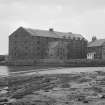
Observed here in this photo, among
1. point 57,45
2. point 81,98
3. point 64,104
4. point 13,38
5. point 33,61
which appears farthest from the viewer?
point 13,38

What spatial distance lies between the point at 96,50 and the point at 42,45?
21072 millimetres

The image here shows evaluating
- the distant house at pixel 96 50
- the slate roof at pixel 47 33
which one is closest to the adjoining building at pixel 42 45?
the slate roof at pixel 47 33

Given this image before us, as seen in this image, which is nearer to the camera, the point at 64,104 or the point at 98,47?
the point at 64,104

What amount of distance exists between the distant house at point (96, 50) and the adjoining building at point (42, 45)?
2157 millimetres

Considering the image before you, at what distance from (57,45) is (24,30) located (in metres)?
14.3

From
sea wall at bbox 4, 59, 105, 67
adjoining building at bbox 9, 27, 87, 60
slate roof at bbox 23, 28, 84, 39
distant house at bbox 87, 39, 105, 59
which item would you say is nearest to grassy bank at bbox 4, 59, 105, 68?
sea wall at bbox 4, 59, 105, 67

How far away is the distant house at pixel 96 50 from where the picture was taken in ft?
319

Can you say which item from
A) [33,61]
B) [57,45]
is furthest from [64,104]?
[57,45]

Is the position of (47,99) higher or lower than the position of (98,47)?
lower

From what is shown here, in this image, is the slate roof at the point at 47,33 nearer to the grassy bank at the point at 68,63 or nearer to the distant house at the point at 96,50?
the distant house at the point at 96,50

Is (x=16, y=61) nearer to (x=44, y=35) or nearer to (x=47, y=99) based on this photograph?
(x=44, y=35)

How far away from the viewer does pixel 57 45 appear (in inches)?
3821

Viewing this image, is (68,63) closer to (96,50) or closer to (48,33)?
(96,50)

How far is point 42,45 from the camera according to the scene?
100m
